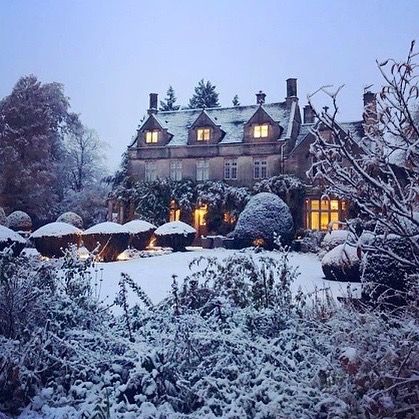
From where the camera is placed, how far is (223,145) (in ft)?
52.4

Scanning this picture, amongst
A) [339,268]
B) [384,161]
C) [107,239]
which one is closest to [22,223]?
[107,239]

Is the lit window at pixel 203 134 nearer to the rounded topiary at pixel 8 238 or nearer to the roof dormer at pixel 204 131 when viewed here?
the roof dormer at pixel 204 131

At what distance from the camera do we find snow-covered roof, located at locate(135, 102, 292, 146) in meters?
16.2

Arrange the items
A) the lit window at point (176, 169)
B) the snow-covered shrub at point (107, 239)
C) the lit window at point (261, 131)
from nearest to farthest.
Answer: the snow-covered shrub at point (107, 239) < the lit window at point (261, 131) < the lit window at point (176, 169)

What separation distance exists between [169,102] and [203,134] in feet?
11.5

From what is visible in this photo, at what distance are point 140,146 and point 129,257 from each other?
28.2 ft

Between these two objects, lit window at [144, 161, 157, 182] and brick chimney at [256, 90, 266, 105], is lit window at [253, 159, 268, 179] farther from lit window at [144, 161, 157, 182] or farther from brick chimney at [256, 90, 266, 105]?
lit window at [144, 161, 157, 182]

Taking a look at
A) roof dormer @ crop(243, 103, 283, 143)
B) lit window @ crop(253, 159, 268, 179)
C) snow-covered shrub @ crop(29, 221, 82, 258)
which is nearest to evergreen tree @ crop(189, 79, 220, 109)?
roof dormer @ crop(243, 103, 283, 143)

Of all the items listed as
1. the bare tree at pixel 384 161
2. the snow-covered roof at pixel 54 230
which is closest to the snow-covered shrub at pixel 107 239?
the snow-covered roof at pixel 54 230

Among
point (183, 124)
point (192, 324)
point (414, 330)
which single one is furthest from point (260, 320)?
point (183, 124)

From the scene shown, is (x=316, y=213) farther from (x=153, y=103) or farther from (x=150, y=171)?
(x=153, y=103)

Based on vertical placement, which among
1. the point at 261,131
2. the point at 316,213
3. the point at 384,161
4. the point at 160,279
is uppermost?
the point at 261,131

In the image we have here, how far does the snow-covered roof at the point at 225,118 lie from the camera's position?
53.1 ft

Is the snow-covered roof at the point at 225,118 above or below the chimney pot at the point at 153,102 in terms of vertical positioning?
below
